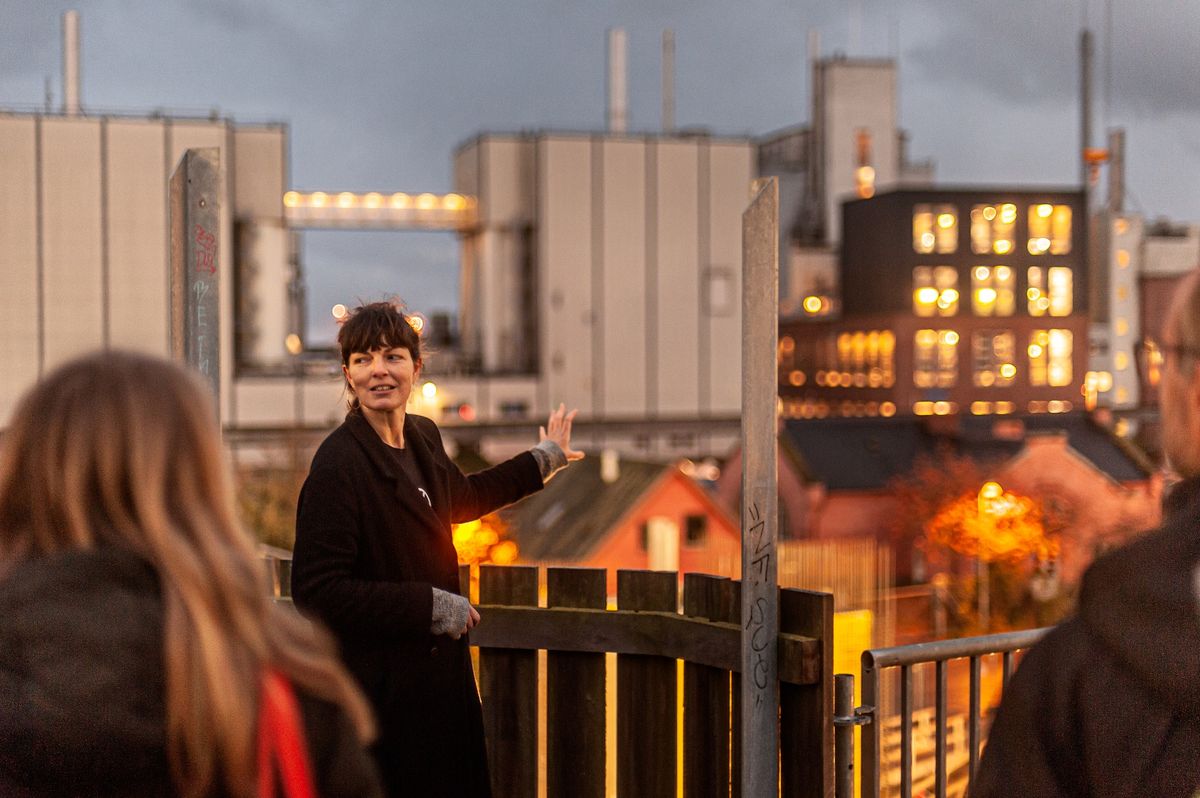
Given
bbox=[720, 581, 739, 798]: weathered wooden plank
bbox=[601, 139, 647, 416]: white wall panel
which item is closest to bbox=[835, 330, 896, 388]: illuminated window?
bbox=[601, 139, 647, 416]: white wall panel

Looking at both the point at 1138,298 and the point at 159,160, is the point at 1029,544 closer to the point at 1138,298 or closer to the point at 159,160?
the point at 159,160

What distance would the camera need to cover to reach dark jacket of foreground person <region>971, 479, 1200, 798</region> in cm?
178

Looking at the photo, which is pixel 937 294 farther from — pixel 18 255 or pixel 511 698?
pixel 511 698

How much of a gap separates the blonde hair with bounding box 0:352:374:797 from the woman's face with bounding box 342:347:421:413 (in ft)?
5.37

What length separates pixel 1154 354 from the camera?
229 centimetres

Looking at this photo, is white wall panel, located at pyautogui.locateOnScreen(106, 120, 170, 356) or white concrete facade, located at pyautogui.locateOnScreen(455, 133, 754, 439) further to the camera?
white concrete facade, located at pyautogui.locateOnScreen(455, 133, 754, 439)

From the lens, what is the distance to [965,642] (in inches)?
157

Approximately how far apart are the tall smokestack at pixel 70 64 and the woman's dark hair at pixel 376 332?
54379mm

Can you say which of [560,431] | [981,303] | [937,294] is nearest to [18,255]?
[937,294]

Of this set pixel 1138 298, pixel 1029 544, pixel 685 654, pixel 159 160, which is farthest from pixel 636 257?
pixel 685 654

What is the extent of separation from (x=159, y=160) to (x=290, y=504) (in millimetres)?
27812

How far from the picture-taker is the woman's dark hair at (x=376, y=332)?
11.8 feet

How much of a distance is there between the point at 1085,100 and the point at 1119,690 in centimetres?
7577

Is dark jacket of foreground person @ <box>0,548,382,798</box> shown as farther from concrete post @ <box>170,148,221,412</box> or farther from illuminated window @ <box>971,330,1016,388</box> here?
illuminated window @ <box>971,330,1016,388</box>
